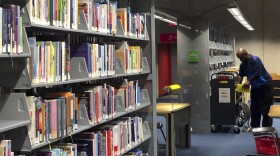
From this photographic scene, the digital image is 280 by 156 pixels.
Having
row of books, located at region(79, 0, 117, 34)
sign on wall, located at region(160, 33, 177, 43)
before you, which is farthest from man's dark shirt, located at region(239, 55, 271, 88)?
sign on wall, located at region(160, 33, 177, 43)

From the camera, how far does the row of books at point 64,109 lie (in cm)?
287

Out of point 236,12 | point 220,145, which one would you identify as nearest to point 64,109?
point 220,145

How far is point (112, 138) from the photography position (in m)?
4.13

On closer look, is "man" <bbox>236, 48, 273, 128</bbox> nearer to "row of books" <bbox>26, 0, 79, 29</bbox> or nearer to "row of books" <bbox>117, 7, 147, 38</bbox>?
"row of books" <bbox>117, 7, 147, 38</bbox>

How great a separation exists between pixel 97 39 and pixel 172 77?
12682 millimetres

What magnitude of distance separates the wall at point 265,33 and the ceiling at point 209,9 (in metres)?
0.14

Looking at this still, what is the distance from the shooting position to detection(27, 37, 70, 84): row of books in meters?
2.85

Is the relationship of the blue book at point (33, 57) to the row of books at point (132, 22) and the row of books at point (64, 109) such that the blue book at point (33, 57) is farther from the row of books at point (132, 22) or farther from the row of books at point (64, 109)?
the row of books at point (132, 22)

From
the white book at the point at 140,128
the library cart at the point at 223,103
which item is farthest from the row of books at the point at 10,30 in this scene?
the library cart at the point at 223,103

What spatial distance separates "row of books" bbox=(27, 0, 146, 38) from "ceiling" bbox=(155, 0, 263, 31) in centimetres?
395

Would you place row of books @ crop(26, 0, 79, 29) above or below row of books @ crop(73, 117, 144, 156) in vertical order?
above

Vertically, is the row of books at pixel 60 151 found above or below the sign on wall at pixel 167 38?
below

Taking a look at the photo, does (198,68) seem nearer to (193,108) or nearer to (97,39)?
(193,108)

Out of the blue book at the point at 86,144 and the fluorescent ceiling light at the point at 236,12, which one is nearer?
the blue book at the point at 86,144
